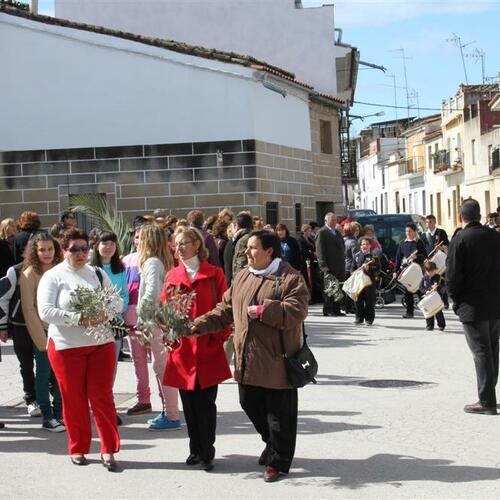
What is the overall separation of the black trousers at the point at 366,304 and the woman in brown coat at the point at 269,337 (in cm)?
1109

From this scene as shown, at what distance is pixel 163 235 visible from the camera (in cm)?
955

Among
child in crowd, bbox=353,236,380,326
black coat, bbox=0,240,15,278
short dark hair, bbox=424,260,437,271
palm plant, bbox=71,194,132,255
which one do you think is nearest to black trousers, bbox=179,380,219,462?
black coat, bbox=0,240,15,278

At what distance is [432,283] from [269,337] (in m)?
11.4

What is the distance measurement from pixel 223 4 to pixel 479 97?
1226 inches

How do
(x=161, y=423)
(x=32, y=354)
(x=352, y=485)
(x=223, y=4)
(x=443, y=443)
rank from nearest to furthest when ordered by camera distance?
(x=352, y=485)
(x=443, y=443)
(x=161, y=423)
(x=32, y=354)
(x=223, y=4)

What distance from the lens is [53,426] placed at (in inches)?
368

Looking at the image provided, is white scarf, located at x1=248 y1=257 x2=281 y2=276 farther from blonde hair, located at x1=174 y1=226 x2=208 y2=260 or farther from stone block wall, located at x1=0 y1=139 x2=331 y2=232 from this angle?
stone block wall, located at x1=0 y1=139 x2=331 y2=232

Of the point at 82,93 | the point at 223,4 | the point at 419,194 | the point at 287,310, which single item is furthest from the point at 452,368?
the point at 419,194

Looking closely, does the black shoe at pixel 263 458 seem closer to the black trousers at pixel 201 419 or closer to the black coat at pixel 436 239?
the black trousers at pixel 201 419

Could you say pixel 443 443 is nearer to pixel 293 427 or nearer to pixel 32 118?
pixel 293 427

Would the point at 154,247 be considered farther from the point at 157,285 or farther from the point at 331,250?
the point at 331,250

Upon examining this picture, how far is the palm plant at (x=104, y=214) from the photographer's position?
1773 cm

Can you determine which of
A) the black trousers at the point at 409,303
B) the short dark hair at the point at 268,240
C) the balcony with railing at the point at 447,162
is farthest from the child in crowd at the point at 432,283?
the balcony with railing at the point at 447,162

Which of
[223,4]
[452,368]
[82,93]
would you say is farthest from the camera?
[223,4]
